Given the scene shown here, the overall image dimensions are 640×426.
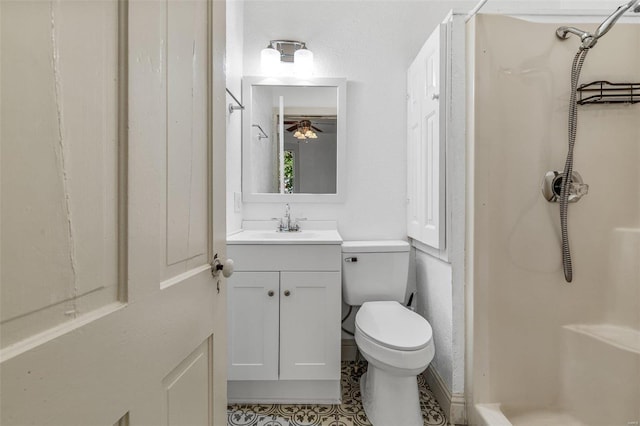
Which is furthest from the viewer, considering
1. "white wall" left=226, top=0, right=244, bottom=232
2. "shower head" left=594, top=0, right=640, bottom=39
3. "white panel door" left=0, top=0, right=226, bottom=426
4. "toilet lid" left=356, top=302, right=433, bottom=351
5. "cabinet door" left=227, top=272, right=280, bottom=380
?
"white wall" left=226, top=0, right=244, bottom=232

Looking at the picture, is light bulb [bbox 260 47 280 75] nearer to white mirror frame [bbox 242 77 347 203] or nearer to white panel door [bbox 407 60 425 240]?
white mirror frame [bbox 242 77 347 203]

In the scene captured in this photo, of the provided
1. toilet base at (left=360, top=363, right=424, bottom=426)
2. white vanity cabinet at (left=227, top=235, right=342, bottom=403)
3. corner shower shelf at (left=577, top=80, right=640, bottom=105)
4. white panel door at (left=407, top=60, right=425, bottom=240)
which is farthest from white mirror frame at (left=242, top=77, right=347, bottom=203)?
corner shower shelf at (left=577, top=80, right=640, bottom=105)

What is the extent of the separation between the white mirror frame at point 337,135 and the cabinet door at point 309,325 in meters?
0.65

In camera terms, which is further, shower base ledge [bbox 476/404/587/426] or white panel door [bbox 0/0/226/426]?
shower base ledge [bbox 476/404/587/426]

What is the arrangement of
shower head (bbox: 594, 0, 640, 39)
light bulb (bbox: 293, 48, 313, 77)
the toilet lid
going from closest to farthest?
shower head (bbox: 594, 0, 640, 39)
the toilet lid
light bulb (bbox: 293, 48, 313, 77)

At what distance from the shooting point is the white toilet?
136 centimetres

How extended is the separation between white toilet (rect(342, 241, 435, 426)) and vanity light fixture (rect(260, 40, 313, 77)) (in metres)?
1.15

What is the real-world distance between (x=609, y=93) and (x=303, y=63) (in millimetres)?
1557

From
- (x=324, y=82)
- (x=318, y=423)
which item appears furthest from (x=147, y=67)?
(x=324, y=82)

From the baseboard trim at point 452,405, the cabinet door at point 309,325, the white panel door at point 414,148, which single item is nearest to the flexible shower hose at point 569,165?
the white panel door at point 414,148

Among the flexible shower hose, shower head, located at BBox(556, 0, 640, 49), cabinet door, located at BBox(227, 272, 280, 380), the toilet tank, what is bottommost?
cabinet door, located at BBox(227, 272, 280, 380)

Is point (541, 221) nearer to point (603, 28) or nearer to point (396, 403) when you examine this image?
point (603, 28)

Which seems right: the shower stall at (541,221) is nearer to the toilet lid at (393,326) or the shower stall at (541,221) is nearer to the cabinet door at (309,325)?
the toilet lid at (393,326)

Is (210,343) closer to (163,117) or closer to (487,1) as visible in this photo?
(163,117)
